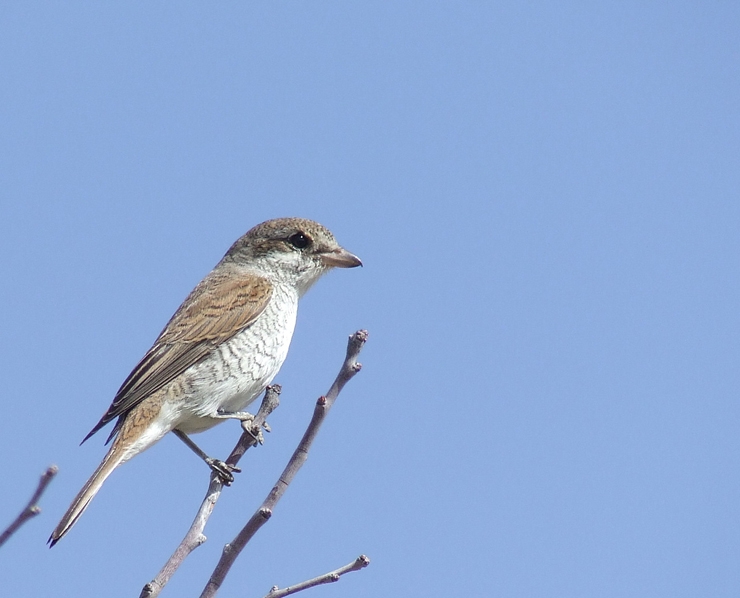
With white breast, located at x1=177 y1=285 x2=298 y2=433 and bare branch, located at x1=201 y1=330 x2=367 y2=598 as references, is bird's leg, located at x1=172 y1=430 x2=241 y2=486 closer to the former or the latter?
white breast, located at x1=177 y1=285 x2=298 y2=433

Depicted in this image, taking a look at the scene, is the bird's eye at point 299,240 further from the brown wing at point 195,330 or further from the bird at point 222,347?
the brown wing at point 195,330

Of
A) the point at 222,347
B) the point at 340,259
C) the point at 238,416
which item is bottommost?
the point at 238,416

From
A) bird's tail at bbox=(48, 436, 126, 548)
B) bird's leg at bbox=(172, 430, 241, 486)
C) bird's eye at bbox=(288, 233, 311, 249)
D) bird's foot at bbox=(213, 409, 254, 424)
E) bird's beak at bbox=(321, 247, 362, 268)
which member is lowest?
bird's tail at bbox=(48, 436, 126, 548)

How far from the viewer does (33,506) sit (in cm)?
154

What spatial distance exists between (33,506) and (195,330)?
10.1ft

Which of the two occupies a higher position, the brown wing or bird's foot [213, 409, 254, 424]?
the brown wing

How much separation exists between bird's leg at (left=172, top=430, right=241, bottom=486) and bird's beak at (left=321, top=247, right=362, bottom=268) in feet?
4.26

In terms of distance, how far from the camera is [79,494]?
3436mm

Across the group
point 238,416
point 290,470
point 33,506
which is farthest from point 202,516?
point 238,416

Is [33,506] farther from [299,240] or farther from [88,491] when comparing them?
[299,240]

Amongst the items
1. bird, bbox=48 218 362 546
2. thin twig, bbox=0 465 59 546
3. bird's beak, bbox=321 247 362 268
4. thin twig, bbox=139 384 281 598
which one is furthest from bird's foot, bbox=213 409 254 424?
thin twig, bbox=0 465 59 546

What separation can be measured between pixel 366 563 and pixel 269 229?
3.38 metres

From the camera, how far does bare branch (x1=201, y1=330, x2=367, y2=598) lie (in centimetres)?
211

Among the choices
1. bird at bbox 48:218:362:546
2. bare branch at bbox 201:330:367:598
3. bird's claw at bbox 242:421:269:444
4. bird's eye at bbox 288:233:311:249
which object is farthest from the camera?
bird's eye at bbox 288:233:311:249
